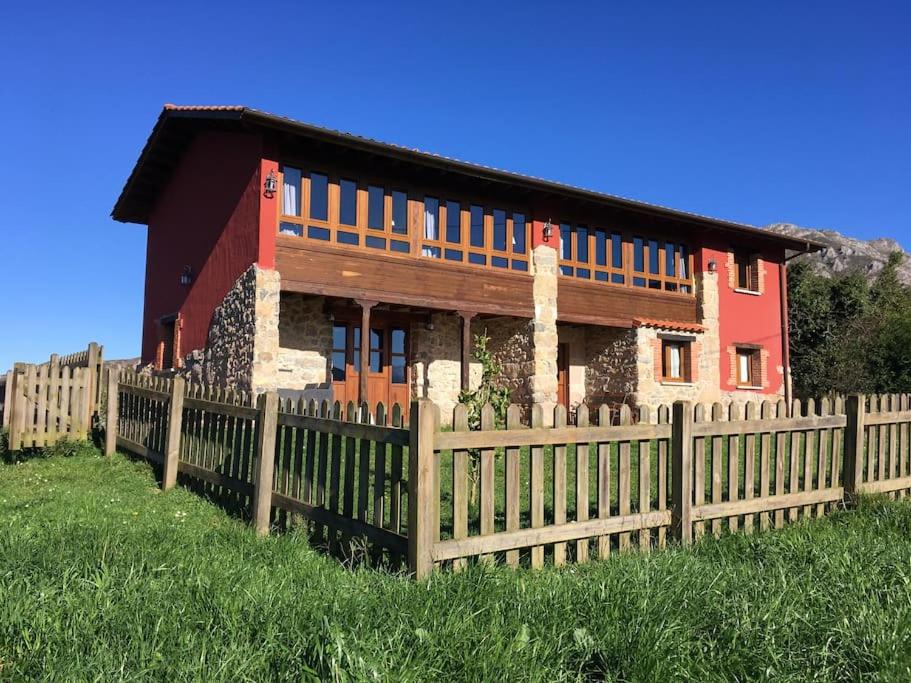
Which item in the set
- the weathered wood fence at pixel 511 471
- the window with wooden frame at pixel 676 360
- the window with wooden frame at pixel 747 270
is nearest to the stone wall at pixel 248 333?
the weathered wood fence at pixel 511 471

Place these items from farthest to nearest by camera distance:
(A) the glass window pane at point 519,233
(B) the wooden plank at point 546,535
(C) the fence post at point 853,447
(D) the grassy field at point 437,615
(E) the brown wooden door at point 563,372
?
(E) the brown wooden door at point 563,372 < (A) the glass window pane at point 519,233 < (C) the fence post at point 853,447 < (B) the wooden plank at point 546,535 < (D) the grassy field at point 437,615

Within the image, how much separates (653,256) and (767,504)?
12618 mm

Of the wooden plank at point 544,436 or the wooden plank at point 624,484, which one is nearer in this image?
the wooden plank at point 544,436

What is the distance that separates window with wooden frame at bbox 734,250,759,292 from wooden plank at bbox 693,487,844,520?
14325mm

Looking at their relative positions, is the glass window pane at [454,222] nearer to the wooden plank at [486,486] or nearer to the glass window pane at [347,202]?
the glass window pane at [347,202]

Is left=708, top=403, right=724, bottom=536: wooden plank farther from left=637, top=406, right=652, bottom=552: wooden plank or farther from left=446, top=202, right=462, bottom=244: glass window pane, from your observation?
left=446, top=202, right=462, bottom=244: glass window pane

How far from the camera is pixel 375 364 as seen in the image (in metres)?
14.3

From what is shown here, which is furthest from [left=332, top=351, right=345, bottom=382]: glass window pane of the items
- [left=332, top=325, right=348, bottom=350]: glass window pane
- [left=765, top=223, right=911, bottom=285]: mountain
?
[left=765, top=223, right=911, bottom=285]: mountain

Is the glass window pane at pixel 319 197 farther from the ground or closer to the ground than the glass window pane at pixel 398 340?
farther from the ground

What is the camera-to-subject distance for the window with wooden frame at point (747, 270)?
1884 cm

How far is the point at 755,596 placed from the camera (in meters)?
3.15

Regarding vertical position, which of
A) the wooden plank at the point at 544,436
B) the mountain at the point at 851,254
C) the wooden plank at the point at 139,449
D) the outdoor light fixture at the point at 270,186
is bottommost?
the wooden plank at the point at 139,449

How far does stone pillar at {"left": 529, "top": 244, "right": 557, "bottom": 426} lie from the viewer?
14.5 m

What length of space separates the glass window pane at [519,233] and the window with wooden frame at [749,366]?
7939 millimetres
